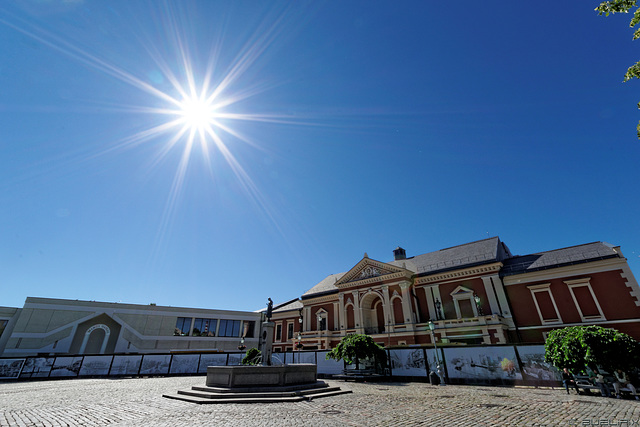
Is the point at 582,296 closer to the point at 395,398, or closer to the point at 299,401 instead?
the point at 395,398

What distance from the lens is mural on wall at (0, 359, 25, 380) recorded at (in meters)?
21.8

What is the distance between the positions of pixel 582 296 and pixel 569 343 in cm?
1493

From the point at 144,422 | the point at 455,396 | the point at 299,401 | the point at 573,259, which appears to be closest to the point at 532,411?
the point at 455,396

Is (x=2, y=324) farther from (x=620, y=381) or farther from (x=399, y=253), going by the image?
(x=620, y=381)

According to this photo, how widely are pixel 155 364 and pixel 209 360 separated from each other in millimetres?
4768

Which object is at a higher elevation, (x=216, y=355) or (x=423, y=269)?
(x=423, y=269)

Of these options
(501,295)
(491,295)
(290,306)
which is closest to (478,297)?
(491,295)

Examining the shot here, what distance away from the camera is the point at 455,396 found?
39.3ft

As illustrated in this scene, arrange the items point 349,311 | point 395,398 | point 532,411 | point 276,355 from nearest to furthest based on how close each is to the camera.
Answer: point 532,411 → point 395,398 → point 276,355 → point 349,311

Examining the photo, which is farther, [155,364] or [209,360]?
[209,360]

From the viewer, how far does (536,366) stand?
587 inches

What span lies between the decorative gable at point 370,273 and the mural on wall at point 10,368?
3034 cm

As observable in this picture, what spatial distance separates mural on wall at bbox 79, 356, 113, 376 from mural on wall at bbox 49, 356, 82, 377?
410 mm

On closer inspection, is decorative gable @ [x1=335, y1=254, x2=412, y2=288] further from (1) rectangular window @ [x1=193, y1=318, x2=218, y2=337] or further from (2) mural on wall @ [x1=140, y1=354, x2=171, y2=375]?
(1) rectangular window @ [x1=193, y1=318, x2=218, y2=337]
